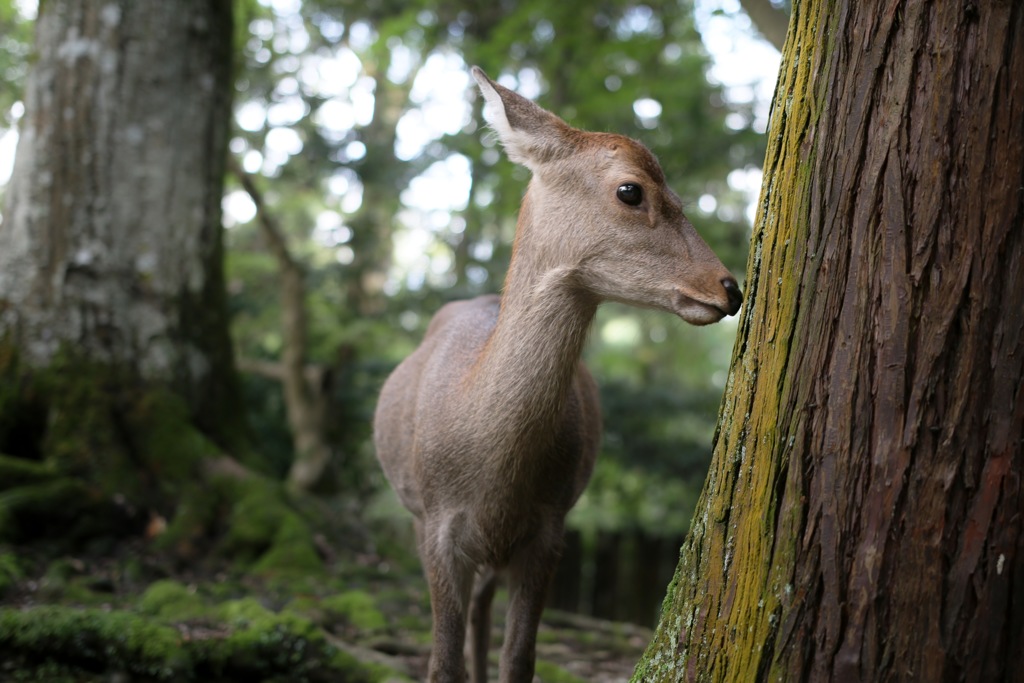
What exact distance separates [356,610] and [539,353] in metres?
2.79

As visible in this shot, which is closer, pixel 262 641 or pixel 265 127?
pixel 262 641

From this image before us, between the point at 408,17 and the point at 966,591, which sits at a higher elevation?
the point at 408,17

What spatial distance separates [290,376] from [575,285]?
7.58m

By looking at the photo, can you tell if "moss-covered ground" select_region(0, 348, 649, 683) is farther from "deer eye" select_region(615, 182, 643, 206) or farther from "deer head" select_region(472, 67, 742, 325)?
"deer eye" select_region(615, 182, 643, 206)

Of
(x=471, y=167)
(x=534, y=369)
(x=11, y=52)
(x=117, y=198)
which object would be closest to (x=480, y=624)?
(x=534, y=369)

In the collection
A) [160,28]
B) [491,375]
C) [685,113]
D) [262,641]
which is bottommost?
[262,641]

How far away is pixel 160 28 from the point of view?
6934 millimetres

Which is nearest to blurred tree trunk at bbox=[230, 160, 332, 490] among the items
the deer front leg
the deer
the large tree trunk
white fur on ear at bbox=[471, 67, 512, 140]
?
the deer

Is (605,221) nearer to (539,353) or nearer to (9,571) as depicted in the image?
(539,353)

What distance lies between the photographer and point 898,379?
252cm

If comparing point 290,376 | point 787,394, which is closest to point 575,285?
point 787,394

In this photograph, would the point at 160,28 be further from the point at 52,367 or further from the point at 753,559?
the point at 753,559

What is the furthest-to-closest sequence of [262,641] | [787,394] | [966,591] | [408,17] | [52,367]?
[408,17] → [52,367] → [262,641] → [787,394] → [966,591]

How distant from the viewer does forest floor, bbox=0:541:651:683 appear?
4.41 meters
